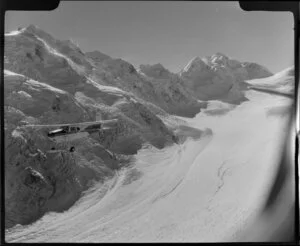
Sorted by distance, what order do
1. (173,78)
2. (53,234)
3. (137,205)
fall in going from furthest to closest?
(173,78) → (137,205) → (53,234)

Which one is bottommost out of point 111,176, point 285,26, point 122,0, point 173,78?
point 111,176

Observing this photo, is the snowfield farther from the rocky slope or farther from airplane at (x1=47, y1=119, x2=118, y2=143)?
airplane at (x1=47, y1=119, x2=118, y2=143)

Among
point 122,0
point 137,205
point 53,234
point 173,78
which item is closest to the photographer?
point 53,234

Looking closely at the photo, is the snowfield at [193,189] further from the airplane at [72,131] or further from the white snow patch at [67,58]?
the white snow patch at [67,58]

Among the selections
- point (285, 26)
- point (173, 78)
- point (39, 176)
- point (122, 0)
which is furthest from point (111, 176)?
point (285, 26)

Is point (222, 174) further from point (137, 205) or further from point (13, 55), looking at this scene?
point (13, 55)

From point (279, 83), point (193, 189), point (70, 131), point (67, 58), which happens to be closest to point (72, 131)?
point (70, 131)
